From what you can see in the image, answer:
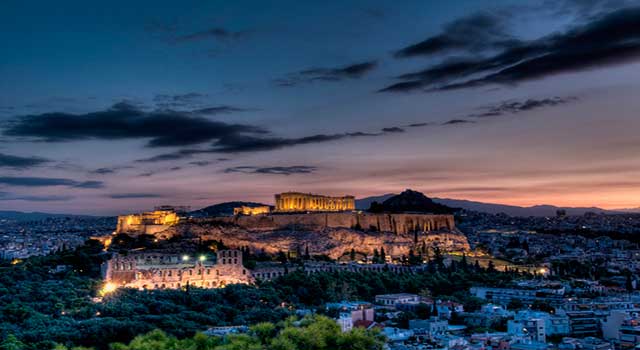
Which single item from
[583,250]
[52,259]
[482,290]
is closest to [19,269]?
[52,259]

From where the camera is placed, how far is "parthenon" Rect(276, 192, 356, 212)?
76562mm

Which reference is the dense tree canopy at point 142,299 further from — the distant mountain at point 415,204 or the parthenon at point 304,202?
the distant mountain at point 415,204

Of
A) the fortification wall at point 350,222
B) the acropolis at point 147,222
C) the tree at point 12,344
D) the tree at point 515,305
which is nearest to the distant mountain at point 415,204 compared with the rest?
the fortification wall at point 350,222

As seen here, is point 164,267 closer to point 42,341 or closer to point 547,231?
point 42,341

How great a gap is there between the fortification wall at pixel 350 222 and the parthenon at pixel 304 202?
18.8ft

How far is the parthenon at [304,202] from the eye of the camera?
76.6 metres

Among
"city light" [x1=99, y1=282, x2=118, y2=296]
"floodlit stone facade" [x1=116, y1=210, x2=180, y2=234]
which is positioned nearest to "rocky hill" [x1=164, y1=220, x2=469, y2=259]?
"floodlit stone facade" [x1=116, y1=210, x2=180, y2=234]

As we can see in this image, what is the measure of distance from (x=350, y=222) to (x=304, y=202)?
26.6ft

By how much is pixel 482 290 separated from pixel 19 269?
84.7 feet

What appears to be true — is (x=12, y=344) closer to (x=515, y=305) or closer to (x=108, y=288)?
(x=108, y=288)

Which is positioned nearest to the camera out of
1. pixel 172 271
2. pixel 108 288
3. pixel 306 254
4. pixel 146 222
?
pixel 108 288

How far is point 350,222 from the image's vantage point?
71250mm

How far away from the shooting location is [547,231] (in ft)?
352

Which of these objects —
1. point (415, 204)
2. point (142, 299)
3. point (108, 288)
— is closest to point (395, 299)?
point (142, 299)
